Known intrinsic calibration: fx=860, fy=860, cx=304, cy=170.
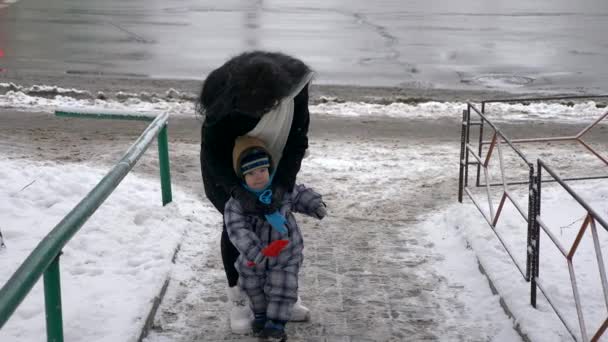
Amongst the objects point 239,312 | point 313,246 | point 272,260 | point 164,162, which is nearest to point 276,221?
point 272,260

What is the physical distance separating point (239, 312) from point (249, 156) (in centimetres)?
99

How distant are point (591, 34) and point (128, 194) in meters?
12.6

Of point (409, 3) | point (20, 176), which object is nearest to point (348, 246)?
point (20, 176)

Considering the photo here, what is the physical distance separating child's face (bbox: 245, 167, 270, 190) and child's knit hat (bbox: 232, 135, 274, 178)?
2cm

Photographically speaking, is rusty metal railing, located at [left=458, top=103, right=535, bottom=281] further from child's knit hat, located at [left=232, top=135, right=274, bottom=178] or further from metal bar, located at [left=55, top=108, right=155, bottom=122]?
metal bar, located at [left=55, top=108, right=155, bottom=122]

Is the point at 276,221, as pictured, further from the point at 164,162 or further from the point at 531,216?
the point at 164,162

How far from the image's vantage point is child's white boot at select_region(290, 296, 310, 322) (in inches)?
179

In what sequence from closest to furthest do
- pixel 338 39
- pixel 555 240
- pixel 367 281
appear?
pixel 555 240, pixel 367 281, pixel 338 39

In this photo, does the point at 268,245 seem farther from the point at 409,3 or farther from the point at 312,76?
the point at 409,3

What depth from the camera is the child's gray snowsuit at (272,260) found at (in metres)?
4.07

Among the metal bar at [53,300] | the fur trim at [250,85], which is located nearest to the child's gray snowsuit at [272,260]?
the fur trim at [250,85]

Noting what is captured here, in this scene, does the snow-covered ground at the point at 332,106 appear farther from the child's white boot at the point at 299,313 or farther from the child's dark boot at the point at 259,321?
the child's dark boot at the point at 259,321

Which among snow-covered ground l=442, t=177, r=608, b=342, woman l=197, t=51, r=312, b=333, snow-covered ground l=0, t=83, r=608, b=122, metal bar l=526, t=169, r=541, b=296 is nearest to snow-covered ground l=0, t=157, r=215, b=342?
woman l=197, t=51, r=312, b=333

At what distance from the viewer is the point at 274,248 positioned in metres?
3.93
